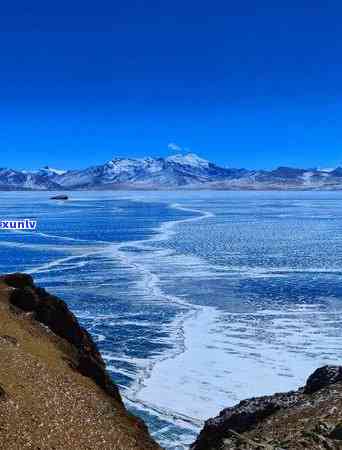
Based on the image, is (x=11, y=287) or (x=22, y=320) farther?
(x=11, y=287)

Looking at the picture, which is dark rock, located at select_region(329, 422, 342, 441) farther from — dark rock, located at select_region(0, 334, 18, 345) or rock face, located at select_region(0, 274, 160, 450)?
dark rock, located at select_region(0, 334, 18, 345)

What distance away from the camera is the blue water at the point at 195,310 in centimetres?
2808

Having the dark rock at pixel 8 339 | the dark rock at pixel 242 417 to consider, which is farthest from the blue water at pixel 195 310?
the dark rock at pixel 8 339

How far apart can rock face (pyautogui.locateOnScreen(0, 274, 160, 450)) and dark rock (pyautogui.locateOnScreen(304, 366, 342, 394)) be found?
640 centimetres

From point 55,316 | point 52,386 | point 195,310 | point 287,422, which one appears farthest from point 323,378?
point 195,310

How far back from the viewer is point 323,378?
21.6 meters

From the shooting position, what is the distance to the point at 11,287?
1187 inches

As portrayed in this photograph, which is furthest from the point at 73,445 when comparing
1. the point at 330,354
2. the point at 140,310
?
the point at 140,310

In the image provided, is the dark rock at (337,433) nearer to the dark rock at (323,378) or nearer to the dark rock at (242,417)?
the dark rock at (242,417)

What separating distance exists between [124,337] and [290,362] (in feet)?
34.4

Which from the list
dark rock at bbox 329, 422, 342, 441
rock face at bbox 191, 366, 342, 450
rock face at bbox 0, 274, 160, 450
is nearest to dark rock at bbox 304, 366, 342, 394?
rock face at bbox 191, 366, 342, 450

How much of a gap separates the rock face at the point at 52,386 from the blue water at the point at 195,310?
10.7 feet

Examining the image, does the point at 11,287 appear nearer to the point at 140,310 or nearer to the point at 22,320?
the point at 22,320

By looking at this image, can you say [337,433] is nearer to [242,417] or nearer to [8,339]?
[242,417]
